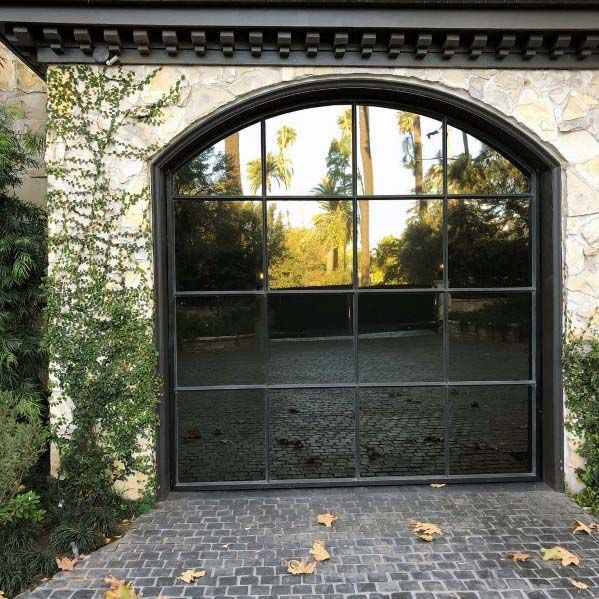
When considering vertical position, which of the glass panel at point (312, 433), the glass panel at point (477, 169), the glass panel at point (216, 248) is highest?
the glass panel at point (477, 169)

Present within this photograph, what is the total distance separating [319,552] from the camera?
3367 millimetres

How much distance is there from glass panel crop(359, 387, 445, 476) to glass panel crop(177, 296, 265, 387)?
122cm

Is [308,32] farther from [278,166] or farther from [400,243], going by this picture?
[400,243]

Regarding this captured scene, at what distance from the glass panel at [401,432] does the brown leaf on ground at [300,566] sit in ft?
4.75

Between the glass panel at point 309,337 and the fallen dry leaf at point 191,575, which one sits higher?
the glass panel at point 309,337

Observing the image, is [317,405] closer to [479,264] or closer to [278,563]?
[278,563]

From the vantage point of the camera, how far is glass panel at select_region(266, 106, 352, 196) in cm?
452

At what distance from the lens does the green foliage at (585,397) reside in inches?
162

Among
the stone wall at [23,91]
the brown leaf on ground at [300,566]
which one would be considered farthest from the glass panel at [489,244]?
the stone wall at [23,91]

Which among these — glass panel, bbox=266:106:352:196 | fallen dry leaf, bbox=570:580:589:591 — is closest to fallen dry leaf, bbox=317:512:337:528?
fallen dry leaf, bbox=570:580:589:591

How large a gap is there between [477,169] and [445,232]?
0.72 m

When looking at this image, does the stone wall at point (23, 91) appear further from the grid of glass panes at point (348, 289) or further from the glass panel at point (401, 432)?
the glass panel at point (401, 432)

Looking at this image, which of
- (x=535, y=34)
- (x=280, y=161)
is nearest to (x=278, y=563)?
(x=280, y=161)

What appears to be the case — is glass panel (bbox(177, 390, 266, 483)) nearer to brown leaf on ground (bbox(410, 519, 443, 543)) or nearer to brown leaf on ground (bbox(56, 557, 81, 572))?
brown leaf on ground (bbox(56, 557, 81, 572))
